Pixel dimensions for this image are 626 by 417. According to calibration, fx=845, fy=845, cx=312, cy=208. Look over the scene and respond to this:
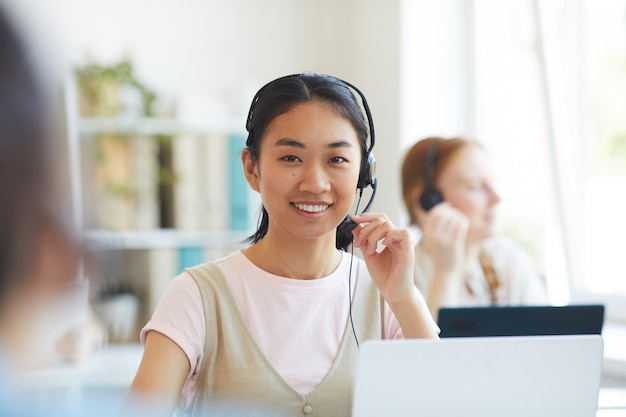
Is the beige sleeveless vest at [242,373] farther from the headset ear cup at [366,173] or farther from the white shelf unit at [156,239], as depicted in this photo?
the white shelf unit at [156,239]

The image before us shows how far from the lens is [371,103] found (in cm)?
348

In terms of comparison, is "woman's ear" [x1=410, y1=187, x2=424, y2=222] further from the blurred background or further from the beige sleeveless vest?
the beige sleeveless vest

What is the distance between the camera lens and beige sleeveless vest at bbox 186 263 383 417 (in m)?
1.38

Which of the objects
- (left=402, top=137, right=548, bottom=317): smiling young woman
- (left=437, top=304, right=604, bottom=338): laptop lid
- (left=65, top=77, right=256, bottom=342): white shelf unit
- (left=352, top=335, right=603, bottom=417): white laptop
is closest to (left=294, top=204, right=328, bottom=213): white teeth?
(left=437, top=304, right=604, bottom=338): laptop lid

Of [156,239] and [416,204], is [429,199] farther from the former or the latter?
[156,239]

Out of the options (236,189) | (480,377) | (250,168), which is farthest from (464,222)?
(480,377)

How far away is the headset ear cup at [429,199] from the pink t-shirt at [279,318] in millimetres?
1048

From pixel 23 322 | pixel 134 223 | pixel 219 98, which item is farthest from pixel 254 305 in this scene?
pixel 219 98

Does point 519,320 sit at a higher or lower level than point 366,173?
lower

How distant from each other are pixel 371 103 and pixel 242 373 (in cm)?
224

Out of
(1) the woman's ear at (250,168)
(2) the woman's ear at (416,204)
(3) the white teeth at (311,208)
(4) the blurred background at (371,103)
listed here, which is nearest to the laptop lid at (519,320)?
(3) the white teeth at (311,208)

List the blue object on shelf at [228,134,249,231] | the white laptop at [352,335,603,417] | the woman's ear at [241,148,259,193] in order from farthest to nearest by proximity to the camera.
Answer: the blue object on shelf at [228,134,249,231]
the woman's ear at [241,148,259,193]
the white laptop at [352,335,603,417]

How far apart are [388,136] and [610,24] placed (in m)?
0.93

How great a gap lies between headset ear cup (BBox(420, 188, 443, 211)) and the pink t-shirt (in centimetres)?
105
